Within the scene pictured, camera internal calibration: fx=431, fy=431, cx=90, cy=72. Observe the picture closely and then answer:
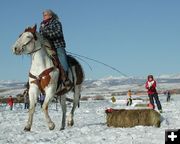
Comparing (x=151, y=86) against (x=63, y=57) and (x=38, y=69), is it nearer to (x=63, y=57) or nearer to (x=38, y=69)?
(x=63, y=57)

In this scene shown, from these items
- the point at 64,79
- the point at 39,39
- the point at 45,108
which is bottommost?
the point at 45,108

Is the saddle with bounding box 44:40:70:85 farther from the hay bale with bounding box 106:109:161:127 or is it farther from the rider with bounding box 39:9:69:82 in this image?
the hay bale with bounding box 106:109:161:127

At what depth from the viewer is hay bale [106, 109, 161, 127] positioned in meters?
11.4

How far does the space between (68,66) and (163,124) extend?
307 cm

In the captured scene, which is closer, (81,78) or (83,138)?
(83,138)

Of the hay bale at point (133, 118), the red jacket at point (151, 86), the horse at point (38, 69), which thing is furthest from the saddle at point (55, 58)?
the red jacket at point (151, 86)

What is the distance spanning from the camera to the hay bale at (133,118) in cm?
1142

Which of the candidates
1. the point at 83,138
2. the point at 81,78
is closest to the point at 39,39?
the point at 81,78

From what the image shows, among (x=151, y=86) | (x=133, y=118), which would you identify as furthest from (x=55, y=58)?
(x=151, y=86)

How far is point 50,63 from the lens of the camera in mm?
10938

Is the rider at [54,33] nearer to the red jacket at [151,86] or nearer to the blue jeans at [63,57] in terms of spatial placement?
the blue jeans at [63,57]

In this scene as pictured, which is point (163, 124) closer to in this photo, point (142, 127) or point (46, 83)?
point (142, 127)

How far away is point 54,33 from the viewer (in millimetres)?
11711

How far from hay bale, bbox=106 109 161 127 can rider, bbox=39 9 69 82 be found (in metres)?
1.75
